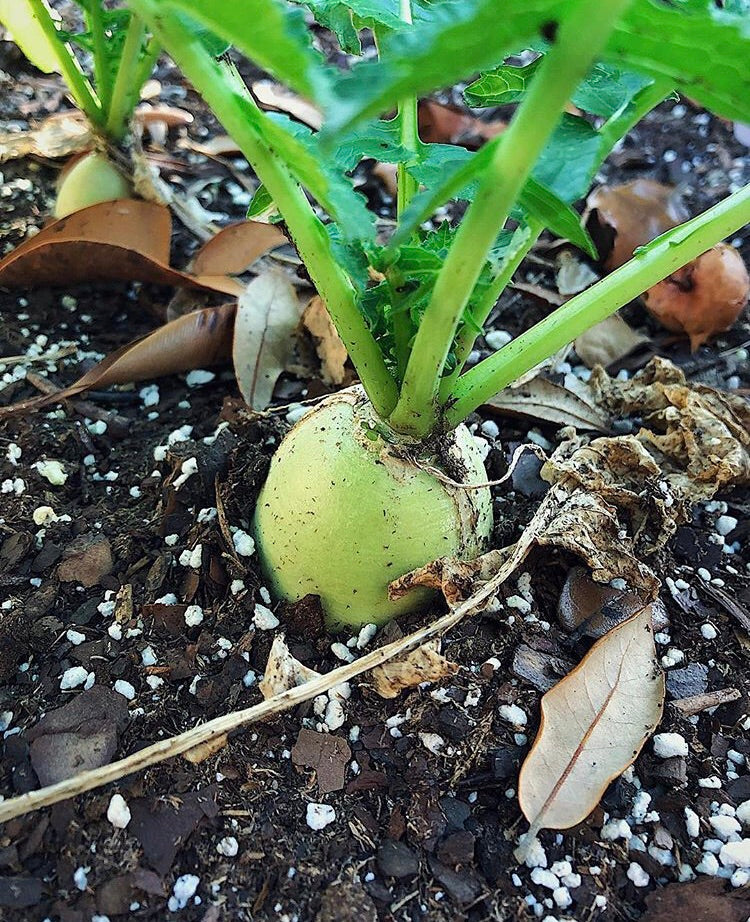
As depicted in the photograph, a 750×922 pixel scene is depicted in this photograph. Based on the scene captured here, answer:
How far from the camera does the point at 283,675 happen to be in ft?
2.77

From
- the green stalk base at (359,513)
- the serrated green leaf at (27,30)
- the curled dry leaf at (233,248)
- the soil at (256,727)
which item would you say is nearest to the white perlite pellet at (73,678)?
the soil at (256,727)

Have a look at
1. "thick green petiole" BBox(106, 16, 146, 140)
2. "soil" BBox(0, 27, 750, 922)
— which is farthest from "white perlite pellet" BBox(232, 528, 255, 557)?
"thick green petiole" BBox(106, 16, 146, 140)

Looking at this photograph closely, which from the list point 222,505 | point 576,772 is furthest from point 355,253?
point 576,772

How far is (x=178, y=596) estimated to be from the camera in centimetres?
97

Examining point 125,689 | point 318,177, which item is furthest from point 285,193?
point 125,689

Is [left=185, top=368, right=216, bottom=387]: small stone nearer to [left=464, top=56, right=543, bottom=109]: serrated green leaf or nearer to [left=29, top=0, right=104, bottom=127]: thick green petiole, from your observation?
[left=29, top=0, right=104, bottom=127]: thick green petiole

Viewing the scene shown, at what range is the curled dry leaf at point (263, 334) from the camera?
3.95ft

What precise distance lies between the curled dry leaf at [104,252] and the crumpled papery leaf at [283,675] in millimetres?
634

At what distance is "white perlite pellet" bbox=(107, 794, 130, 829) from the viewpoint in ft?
2.57

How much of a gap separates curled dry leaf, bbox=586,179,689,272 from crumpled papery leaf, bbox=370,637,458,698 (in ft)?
2.83

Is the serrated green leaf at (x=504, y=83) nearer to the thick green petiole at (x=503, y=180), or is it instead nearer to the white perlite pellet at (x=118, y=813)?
the thick green petiole at (x=503, y=180)

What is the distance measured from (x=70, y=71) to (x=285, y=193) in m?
0.81

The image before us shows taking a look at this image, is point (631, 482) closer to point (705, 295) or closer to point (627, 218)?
point (705, 295)

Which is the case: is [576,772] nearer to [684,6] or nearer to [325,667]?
[325,667]
